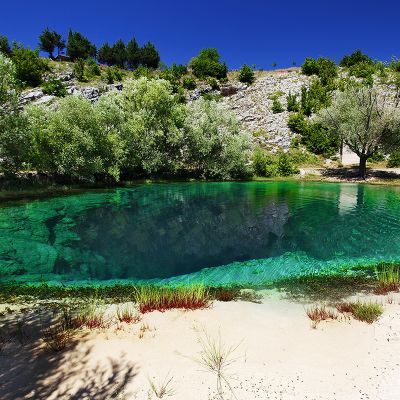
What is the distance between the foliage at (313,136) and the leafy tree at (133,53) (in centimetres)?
6419

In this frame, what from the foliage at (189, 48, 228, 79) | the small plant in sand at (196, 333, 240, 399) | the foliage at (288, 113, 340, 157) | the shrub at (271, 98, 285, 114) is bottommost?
Result: the small plant in sand at (196, 333, 240, 399)

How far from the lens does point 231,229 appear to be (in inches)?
885

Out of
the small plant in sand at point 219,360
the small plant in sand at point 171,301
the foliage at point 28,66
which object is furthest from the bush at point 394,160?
the foliage at point 28,66

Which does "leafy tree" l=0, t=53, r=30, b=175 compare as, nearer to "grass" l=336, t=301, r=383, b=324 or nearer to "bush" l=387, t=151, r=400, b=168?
"grass" l=336, t=301, r=383, b=324

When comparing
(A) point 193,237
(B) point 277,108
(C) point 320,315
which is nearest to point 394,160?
(B) point 277,108

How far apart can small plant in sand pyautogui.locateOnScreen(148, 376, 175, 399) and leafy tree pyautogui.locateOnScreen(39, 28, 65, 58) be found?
114029 millimetres

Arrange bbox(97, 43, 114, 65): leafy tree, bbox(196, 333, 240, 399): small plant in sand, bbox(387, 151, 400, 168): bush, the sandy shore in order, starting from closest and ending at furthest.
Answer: the sandy shore → bbox(196, 333, 240, 399): small plant in sand → bbox(387, 151, 400, 168): bush → bbox(97, 43, 114, 65): leafy tree

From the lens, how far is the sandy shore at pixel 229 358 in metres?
6.11

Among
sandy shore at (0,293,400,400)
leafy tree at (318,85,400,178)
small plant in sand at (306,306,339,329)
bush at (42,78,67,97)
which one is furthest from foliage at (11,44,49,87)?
small plant in sand at (306,306,339,329)

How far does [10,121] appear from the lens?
31.6 m

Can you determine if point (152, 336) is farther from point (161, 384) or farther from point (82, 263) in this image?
point (82, 263)

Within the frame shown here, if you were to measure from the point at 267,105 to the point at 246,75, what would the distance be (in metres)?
14.3

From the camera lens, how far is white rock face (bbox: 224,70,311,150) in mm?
69188

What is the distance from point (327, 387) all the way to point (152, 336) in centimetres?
418
